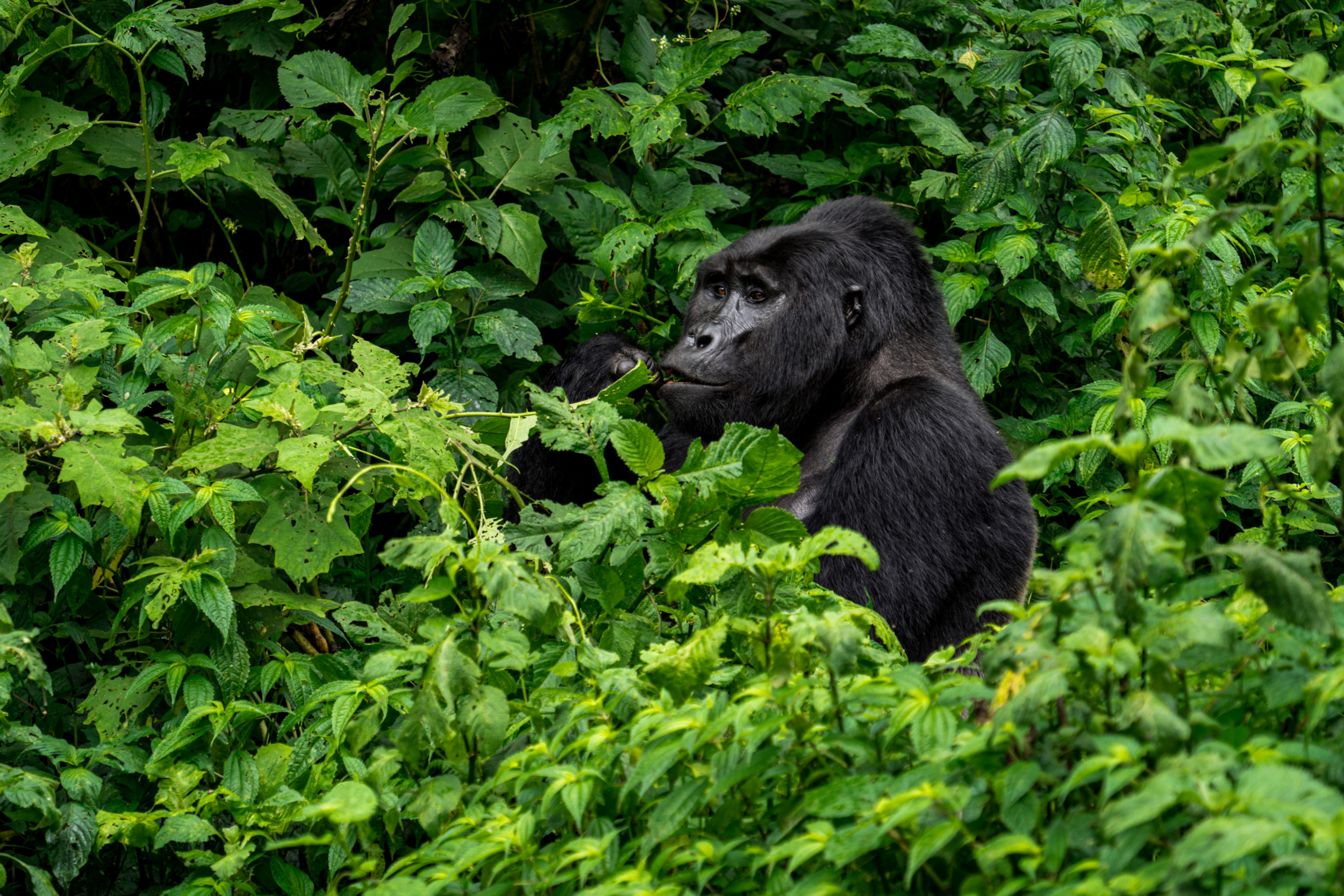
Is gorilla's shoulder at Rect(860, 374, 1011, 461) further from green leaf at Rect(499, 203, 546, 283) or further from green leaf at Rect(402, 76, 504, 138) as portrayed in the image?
green leaf at Rect(402, 76, 504, 138)

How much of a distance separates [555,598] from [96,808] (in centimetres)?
111

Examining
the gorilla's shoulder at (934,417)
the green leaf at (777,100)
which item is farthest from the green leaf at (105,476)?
the green leaf at (777,100)

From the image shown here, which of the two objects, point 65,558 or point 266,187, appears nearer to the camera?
point 65,558

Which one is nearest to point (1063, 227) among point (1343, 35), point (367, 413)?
point (1343, 35)

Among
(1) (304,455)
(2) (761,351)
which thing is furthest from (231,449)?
(2) (761,351)

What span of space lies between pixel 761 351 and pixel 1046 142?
1.18 metres

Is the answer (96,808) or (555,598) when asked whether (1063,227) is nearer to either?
(555,598)

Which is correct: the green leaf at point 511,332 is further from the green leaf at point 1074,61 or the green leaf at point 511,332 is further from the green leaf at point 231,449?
the green leaf at point 1074,61

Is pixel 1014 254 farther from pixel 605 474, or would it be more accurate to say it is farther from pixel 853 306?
pixel 605 474

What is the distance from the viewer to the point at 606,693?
5.95 feet

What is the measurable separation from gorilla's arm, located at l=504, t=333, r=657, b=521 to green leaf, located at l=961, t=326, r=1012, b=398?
1.01 m

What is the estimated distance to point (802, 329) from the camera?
358cm

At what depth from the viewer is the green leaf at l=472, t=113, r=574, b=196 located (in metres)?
4.21

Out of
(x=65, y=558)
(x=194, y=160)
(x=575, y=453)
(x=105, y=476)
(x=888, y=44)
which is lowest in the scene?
(x=575, y=453)
